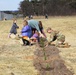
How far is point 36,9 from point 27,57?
6225cm

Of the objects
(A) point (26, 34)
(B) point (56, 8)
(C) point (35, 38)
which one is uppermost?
(A) point (26, 34)

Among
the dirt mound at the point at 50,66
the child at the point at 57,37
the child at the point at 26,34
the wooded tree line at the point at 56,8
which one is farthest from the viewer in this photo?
the wooded tree line at the point at 56,8

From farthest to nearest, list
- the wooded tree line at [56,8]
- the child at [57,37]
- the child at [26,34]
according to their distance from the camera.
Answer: the wooded tree line at [56,8] < the child at [26,34] < the child at [57,37]

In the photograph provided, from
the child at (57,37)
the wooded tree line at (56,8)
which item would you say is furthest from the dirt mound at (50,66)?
the wooded tree line at (56,8)

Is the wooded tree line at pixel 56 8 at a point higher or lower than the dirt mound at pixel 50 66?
lower

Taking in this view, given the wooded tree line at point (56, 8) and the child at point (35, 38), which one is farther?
the wooded tree line at point (56, 8)

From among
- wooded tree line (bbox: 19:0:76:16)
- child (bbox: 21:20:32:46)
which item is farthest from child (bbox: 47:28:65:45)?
wooded tree line (bbox: 19:0:76:16)

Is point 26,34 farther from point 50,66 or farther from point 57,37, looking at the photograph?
point 50,66

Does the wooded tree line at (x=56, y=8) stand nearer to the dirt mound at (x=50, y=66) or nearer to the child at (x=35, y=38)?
the child at (x=35, y=38)

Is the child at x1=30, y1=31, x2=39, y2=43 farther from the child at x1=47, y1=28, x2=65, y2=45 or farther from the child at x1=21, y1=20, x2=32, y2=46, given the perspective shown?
the child at x1=47, y1=28, x2=65, y2=45

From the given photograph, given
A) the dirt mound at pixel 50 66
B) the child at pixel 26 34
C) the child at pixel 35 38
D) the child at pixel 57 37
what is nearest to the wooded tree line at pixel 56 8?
the child at pixel 26 34

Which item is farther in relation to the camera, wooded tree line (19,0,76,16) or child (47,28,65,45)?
wooded tree line (19,0,76,16)

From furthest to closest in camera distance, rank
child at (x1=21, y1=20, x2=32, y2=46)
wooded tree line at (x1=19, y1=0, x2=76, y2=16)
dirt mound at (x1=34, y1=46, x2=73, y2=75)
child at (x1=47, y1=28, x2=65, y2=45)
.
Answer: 1. wooded tree line at (x1=19, y1=0, x2=76, y2=16)
2. child at (x1=21, y1=20, x2=32, y2=46)
3. child at (x1=47, y1=28, x2=65, y2=45)
4. dirt mound at (x1=34, y1=46, x2=73, y2=75)

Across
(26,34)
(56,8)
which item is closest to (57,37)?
(26,34)
